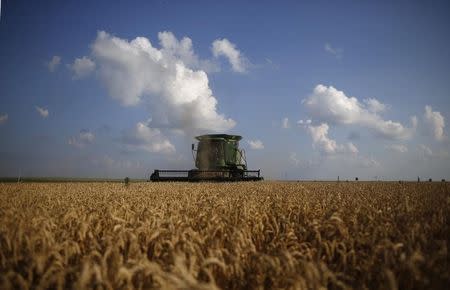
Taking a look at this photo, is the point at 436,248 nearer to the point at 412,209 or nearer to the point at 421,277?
the point at 421,277

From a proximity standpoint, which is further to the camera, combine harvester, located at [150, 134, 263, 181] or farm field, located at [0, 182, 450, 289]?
combine harvester, located at [150, 134, 263, 181]

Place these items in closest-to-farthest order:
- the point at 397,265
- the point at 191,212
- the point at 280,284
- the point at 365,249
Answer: the point at 280,284
the point at 397,265
the point at 365,249
the point at 191,212

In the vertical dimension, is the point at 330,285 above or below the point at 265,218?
below

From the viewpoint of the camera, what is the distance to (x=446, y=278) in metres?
2.81

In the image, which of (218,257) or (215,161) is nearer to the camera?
(218,257)

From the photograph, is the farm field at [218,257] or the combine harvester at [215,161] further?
the combine harvester at [215,161]

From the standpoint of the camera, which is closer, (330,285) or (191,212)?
(330,285)

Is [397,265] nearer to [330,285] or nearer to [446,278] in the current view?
[446,278]

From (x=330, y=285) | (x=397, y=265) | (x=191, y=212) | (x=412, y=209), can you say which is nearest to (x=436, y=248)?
(x=397, y=265)

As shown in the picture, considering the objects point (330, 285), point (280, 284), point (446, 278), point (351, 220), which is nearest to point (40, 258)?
point (280, 284)

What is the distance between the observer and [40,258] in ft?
9.49

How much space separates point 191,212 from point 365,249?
3.43 metres

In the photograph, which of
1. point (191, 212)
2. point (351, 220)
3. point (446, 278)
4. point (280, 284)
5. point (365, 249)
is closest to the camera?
point (446, 278)

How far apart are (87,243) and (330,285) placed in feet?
10.2
